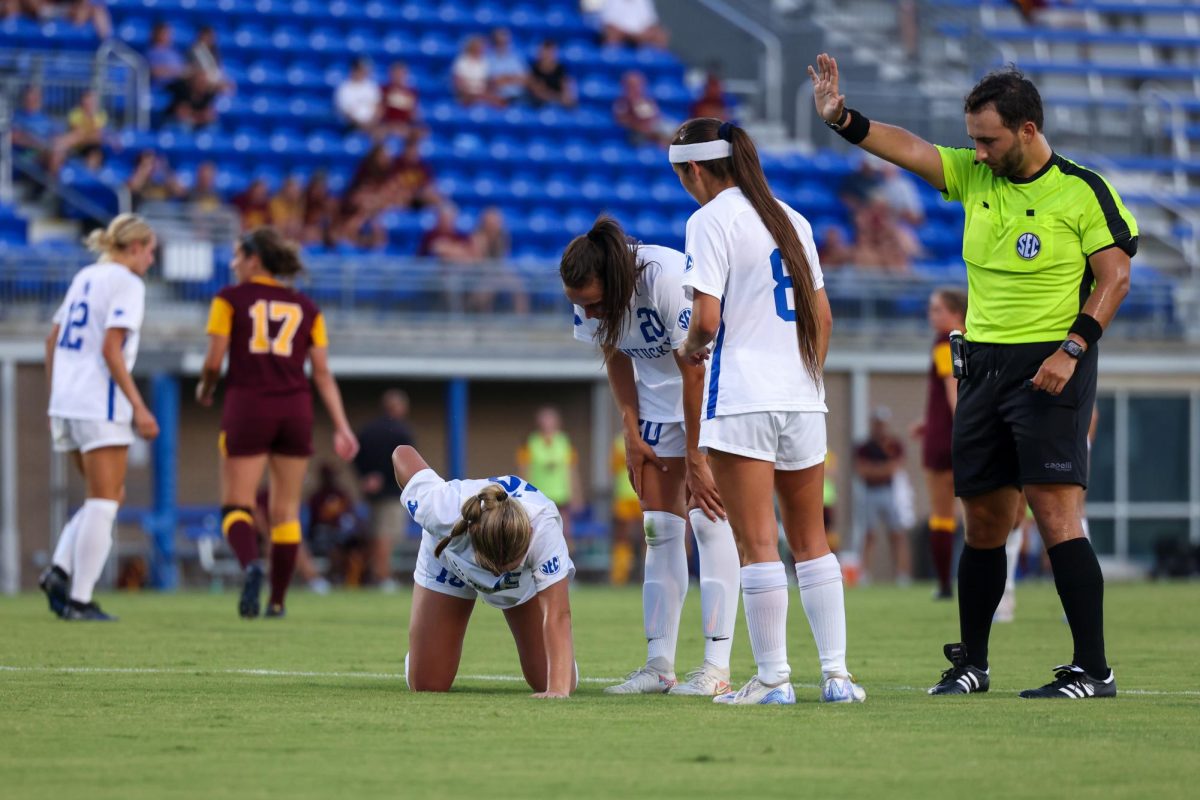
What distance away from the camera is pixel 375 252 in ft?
67.6

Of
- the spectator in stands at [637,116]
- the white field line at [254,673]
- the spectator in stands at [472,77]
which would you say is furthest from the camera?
the spectator in stands at [637,116]

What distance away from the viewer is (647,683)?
7191 millimetres

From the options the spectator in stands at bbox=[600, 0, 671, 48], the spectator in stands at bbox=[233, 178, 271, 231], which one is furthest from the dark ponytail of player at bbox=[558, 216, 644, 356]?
the spectator in stands at bbox=[600, 0, 671, 48]

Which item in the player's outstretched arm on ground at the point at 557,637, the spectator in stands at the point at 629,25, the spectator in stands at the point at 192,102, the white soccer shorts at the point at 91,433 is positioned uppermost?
the spectator in stands at the point at 629,25

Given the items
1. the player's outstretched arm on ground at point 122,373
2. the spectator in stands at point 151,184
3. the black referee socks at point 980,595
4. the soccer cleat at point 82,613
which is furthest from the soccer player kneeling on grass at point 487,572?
the spectator in stands at point 151,184

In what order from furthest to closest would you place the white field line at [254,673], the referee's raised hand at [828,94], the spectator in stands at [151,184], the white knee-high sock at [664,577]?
1. the spectator in stands at [151,184]
2. the white field line at [254,673]
3. the white knee-high sock at [664,577]
4. the referee's raised hand at [828,94]

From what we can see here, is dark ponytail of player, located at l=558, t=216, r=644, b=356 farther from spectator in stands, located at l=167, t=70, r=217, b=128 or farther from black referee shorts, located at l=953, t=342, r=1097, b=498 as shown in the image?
spectator in stands, located at l=167, t=70, r=217, b=128

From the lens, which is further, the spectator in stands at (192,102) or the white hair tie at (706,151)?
the spectator in stands at (192,102)

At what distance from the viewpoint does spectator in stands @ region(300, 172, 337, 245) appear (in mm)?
20406

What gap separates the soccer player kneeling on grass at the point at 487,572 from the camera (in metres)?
6.59

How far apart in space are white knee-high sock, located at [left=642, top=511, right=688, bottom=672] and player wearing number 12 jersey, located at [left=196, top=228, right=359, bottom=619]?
4.27 metres

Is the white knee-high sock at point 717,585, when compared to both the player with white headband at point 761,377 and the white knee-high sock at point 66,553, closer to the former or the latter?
the player with white headband at point 761,377

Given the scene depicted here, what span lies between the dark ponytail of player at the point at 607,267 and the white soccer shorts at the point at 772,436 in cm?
73

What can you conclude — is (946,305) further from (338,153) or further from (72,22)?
(72,22)
